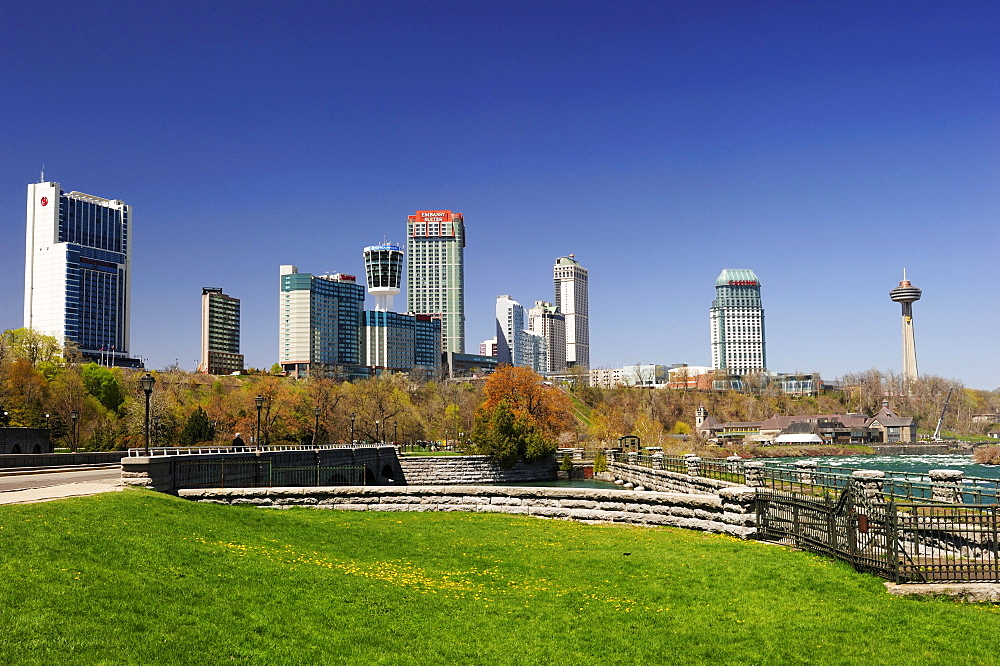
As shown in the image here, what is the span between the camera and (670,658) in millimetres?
9727

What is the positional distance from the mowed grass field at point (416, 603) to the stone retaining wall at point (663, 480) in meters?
16.9

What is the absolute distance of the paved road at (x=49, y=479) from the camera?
2548 cm

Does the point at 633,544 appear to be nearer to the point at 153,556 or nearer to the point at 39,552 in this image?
the point at 153,556

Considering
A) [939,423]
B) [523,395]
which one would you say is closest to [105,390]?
[523,395]

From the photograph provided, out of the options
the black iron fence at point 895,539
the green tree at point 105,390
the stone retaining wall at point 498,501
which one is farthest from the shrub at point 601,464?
the green tree at point 105,390

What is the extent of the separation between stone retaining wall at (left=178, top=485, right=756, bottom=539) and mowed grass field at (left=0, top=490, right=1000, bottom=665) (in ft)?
21.7

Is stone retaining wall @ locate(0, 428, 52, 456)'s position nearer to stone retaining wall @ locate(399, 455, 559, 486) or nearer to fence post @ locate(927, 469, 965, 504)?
stone retaining wall @ locate(399, 455, 559, 486)

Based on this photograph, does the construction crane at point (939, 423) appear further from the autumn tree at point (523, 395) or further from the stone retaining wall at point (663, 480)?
the stone retaining wall at point (663, 480)

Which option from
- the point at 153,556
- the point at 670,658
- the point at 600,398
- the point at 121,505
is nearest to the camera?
the point at 670,658

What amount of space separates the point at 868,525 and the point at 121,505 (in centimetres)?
1550

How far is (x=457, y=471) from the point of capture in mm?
65312

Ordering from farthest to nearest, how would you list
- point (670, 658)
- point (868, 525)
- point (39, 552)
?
point (868, 525)
point (39, 552)
point (670, 658)

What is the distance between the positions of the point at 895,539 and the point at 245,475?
1095 inches

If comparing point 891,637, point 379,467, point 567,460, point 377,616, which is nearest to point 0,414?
point 379,467
